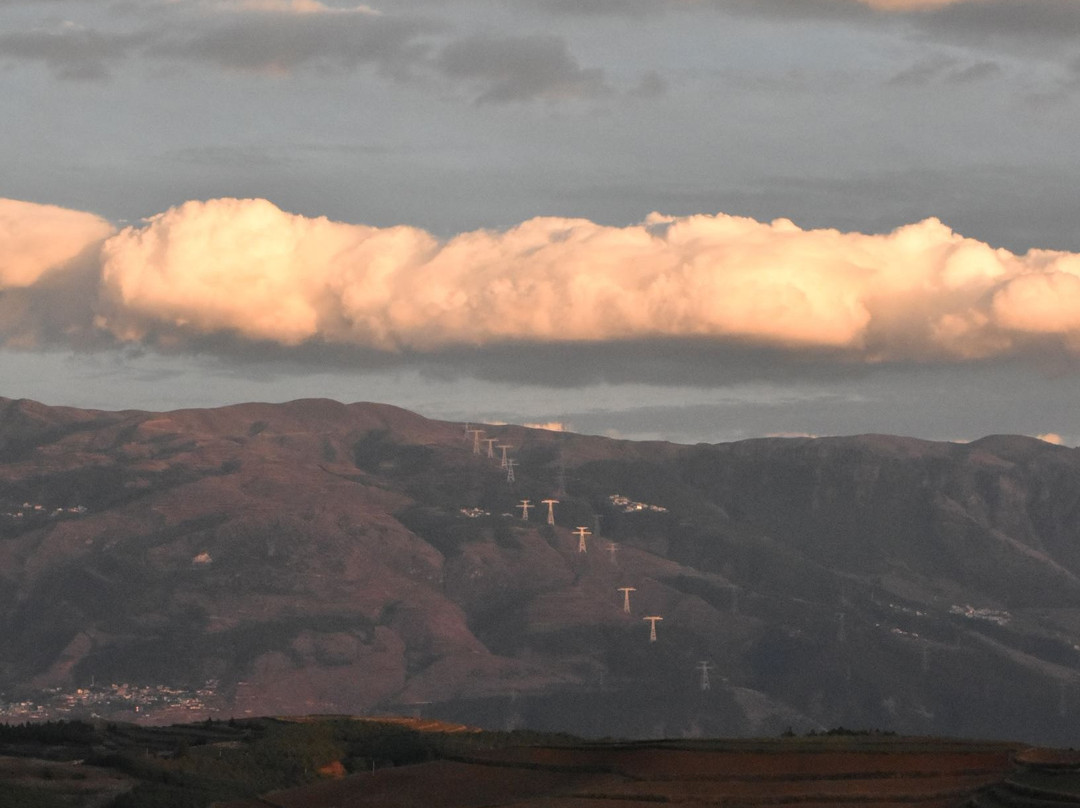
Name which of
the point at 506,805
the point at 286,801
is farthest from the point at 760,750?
the point at 286,801

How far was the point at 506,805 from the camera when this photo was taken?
17875 cm

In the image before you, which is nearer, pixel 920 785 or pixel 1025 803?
pixel 1025 803

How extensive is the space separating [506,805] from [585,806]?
740 cm

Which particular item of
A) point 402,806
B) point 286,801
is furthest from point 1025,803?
point 286,801

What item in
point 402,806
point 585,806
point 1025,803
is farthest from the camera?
point 402,806

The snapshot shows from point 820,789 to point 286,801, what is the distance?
5108 centimetres

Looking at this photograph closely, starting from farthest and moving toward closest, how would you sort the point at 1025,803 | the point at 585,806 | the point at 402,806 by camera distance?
the point at 402,806 → the point at 585,806 → the point at 1025,803

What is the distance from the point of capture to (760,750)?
7554 inches

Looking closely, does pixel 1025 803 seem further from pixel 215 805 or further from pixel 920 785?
pixel 215 805

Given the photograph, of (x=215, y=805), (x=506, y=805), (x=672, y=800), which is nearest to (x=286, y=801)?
(x=215, y=805)

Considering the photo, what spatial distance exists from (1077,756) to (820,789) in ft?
77.5

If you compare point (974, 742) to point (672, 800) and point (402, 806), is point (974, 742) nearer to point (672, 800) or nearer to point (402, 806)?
point (672, 800)

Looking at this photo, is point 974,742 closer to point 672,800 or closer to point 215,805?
point 672,800

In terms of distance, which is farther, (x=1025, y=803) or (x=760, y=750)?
(x=760, y=750)
